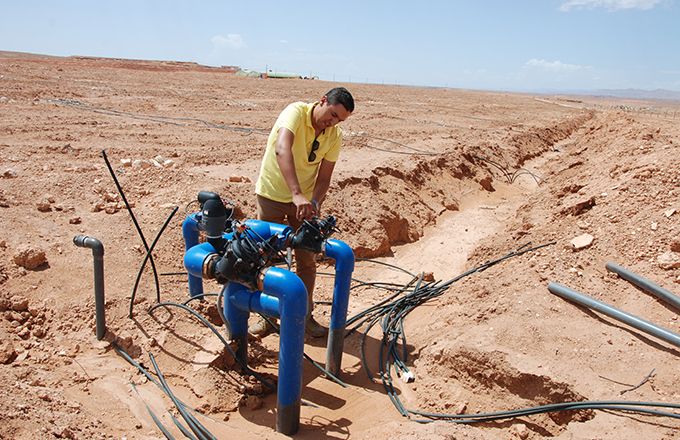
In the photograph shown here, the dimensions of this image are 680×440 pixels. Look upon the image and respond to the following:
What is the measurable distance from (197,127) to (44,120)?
2.99m

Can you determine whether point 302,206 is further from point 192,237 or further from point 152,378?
point 152,378

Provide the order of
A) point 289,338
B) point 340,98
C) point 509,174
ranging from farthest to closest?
point 509,174 → point 340,98 → point 289,338

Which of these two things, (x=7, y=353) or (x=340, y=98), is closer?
(x=7, y=353)

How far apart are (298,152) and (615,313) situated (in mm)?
2576

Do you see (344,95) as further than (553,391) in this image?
Yes

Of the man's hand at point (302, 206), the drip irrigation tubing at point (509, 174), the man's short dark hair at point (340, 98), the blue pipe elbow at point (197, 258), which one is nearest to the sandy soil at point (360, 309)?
the blue pipe elbow at point (197, 258)

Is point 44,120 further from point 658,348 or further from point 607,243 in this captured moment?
point 658,348

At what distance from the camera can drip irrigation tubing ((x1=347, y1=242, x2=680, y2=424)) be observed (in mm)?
3032

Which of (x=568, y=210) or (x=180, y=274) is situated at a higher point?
(x=568, y=210)

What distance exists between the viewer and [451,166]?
1017 centimetres

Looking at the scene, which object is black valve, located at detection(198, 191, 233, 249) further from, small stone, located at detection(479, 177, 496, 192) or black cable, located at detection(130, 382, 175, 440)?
small stone, located at detection(479, 177, 496, 192)

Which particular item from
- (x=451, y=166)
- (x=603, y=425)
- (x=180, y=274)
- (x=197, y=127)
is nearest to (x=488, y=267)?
(x=603, y=425)

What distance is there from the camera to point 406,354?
4.29m

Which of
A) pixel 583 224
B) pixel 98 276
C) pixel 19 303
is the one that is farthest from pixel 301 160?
pixel 583 224
